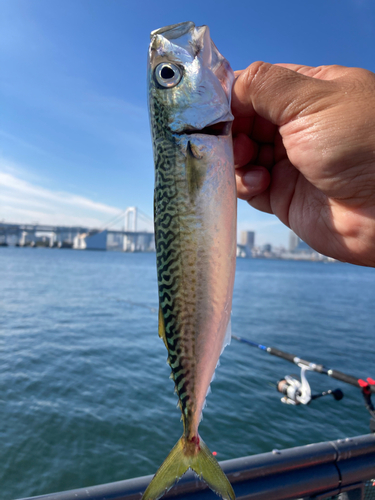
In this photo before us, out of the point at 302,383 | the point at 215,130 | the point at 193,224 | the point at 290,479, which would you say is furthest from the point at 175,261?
the point at 302,383

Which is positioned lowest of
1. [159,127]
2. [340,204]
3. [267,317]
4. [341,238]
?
[267,317]

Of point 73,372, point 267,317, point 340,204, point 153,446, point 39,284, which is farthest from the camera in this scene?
point 39,284

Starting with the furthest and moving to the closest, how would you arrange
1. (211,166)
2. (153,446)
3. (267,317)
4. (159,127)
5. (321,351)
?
1. (267,317)
2. (321,351)
3. (153,446)
4. (159,127)
5. (211,166)

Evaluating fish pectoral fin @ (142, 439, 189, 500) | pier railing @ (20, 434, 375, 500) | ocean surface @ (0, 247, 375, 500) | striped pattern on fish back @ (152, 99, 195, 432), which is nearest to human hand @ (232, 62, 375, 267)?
striped pattern on fish back @ (152, 99, 195, 432)

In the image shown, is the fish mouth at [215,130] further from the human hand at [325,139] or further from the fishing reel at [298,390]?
the fishing reel at [298,390]

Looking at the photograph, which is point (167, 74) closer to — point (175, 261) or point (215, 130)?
point (215, 130)

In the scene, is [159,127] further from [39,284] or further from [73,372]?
[39,284]

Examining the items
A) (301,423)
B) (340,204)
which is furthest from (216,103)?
(301,423)
